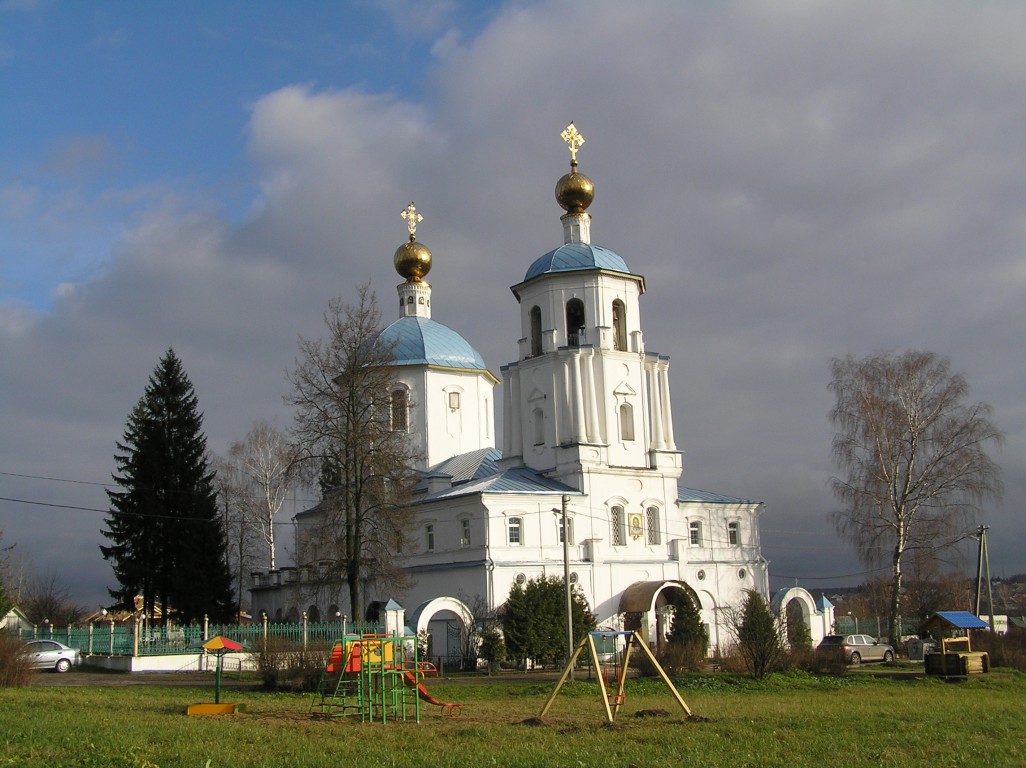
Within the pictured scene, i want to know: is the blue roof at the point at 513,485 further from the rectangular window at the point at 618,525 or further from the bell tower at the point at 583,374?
the rectangular window at the point at 618,525

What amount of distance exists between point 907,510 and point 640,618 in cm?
926

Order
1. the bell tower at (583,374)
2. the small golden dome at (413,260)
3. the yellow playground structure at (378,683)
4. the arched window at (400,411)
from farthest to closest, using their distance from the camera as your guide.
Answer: the small golden dome at (413,260), the bell tower at (583,374), the arched window at (400,411), the yellow playground structure at (378,683)

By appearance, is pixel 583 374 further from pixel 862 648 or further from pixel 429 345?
pixel 862 648

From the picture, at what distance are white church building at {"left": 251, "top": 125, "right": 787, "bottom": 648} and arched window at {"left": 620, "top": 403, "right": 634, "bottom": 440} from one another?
0.16 feet

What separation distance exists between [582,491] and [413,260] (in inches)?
624

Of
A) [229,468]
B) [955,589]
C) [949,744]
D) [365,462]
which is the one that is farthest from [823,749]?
[955,589]

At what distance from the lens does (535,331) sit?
38125 mm

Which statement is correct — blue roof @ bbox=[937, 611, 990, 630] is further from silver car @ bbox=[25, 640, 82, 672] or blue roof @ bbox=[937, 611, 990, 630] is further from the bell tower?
silver car @ bbox=[25, 640, 82, 672]

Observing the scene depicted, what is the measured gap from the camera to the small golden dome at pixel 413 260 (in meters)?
45.9

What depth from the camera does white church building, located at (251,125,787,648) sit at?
3328cm

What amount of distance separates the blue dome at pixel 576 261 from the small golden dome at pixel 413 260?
8.70 meters

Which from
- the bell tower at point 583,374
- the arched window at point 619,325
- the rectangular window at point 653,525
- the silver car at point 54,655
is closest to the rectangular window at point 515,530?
the bell tower at point 583,374

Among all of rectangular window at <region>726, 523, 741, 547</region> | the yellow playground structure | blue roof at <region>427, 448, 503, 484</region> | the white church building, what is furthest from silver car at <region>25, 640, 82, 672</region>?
rectangular window at <region>726, 523, 741, 547</region>

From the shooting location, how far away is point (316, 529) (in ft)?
97.7
